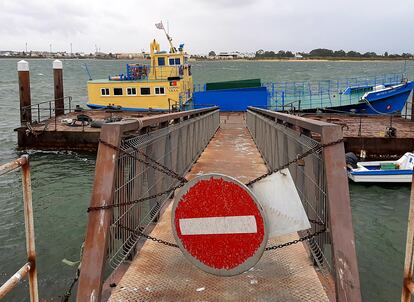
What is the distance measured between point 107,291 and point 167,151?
2.72 m

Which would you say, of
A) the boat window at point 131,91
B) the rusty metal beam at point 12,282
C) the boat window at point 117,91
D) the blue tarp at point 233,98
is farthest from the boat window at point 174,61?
the rusty metal beam at point 12,282

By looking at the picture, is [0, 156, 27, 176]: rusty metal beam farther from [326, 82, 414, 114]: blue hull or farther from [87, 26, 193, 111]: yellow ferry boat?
[326, 82, 414, 114]: blue hull

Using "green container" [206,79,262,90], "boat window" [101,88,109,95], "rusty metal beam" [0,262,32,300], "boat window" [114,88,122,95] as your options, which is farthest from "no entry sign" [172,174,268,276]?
"green container" [206,79,262,90]

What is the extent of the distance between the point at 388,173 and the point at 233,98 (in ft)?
61.1

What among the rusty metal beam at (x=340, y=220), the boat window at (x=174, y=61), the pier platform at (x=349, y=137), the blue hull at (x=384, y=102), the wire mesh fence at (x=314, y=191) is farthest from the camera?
the boat window at (x=174, y=61)

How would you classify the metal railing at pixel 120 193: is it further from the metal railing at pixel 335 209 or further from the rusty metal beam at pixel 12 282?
the metal railing at pixel 335 209

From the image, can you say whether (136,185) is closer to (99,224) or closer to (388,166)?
(99,224)

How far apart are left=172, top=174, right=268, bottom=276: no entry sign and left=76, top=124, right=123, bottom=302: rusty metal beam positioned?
572 millimetres

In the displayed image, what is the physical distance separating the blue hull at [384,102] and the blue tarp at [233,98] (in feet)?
18.3

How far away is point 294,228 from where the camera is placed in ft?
11.3

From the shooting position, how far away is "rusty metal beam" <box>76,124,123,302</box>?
3.12 meters

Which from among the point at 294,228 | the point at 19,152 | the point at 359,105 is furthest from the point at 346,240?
the point at 359,105

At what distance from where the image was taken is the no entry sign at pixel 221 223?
128 inches

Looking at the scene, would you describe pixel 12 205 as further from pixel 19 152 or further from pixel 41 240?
pixel 19 152
